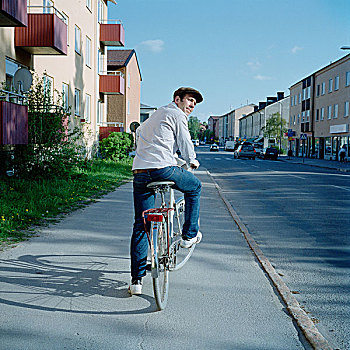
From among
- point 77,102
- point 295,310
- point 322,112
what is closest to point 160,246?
point 295,310

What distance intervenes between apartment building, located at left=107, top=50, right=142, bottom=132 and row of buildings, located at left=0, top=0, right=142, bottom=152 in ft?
41.0

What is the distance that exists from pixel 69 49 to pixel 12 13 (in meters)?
9.52

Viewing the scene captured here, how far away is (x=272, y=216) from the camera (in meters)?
10.1

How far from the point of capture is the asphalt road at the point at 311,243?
4305 mm

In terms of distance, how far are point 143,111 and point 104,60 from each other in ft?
177

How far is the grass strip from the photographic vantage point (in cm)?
742

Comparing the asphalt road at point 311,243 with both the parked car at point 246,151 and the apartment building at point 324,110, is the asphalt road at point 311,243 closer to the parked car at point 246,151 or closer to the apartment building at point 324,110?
the parked car at point 246,151

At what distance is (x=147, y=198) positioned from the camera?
172 inches

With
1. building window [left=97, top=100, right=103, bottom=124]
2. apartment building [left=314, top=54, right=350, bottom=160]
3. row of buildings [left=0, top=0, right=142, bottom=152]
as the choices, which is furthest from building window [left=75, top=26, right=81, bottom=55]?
apartment building [left=314, top=54, right=350, bottom=160]

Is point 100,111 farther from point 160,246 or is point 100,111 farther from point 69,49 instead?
point 160,246

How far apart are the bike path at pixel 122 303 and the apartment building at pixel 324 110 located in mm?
42532

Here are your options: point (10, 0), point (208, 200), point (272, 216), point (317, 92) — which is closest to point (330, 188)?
point (208, 200)

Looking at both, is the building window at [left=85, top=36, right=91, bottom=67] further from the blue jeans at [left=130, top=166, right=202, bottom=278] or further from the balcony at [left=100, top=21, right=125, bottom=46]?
the blue jeans at [left=130, top=166, right=202, bottom=278]

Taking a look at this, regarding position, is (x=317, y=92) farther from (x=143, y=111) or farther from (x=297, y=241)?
(x=297, y=241)
